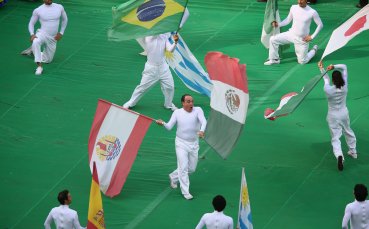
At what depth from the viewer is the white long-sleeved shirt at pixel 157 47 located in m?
21.1

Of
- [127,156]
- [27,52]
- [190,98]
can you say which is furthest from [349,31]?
[27,52]

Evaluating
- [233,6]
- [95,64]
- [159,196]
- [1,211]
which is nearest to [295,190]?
[159,196]

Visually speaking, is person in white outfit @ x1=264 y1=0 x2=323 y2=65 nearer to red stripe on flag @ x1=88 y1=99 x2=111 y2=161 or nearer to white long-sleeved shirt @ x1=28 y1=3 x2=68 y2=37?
white long-sleeved shirt @ x1=28 y1=3 x2=68 y2=37

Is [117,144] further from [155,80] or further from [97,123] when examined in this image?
[155,80]

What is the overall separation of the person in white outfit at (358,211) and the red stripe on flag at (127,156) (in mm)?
3780

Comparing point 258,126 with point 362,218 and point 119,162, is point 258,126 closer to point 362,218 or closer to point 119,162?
point 119,162

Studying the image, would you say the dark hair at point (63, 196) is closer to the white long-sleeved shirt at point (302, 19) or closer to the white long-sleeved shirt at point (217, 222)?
the white long-sleeved shirt at point (217, 222)

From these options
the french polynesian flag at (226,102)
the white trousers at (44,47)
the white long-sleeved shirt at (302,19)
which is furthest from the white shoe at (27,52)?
the french polynesian flag at (226,102)

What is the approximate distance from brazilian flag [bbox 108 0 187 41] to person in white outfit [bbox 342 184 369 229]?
512 cm

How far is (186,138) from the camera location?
18594 millimetres

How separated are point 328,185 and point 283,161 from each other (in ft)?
3.57

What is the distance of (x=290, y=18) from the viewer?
2355cm

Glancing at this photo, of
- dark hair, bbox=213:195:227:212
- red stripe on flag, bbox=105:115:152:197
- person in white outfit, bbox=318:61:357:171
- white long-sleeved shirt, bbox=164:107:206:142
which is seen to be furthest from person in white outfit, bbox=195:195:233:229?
person in white outfit, bbox=318:61:357:171

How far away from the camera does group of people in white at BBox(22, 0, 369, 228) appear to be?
16.5 metres
